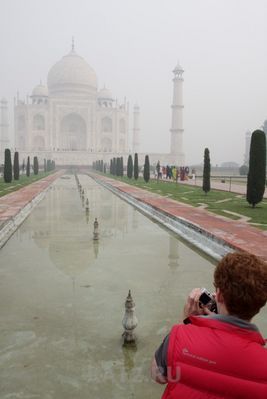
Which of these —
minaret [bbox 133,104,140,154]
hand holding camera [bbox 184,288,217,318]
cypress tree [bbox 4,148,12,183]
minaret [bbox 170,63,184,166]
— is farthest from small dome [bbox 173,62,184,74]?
hand holding camera [bbox 184,288,217,318]

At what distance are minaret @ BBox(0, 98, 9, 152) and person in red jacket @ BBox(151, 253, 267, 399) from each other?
6902 centimetres

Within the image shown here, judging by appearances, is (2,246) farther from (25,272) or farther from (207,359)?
(207,359)

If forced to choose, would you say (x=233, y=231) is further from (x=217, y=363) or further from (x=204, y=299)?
(x=217, y=363)

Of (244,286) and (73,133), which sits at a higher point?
(73,133)

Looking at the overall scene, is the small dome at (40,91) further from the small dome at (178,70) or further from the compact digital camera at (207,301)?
the compact digital camera at (207,301)

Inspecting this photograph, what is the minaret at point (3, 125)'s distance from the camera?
6650 centimetres

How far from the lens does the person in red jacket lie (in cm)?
110

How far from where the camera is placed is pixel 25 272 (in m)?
4.98

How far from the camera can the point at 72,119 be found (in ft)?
224

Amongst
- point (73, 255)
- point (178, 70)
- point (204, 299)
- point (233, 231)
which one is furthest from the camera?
point (178, 70)

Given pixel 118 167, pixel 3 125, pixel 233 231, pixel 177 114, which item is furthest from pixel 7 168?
pixel 3 125

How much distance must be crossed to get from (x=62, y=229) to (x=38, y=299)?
4.36m

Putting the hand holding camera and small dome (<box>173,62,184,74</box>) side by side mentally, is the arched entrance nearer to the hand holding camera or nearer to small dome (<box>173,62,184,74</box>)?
small dome (<box>173,62,184,74</box>)

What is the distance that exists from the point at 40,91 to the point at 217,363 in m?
70.8
